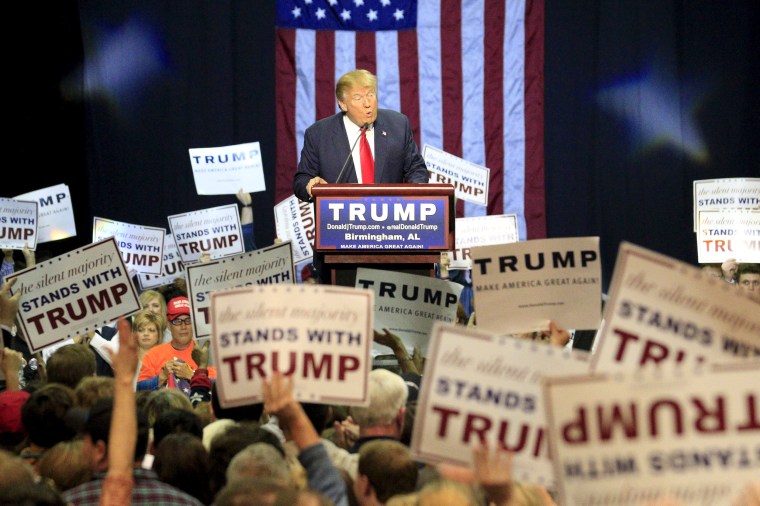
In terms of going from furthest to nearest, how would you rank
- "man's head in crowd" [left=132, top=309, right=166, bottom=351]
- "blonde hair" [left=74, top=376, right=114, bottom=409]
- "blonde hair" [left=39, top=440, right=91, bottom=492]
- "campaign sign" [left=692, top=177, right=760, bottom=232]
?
"campaign sign" [left=692, top=177, right=760, bottom=232] < "man's head in crowd" [left=132, top=309, right=166, bottom=351] < "blonde hair" [left=74, top=376, right=114, bottom=409] < "blonde hair" [left=39, top=440, right=91, bottom=492]

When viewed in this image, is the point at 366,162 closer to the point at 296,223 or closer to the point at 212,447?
the point at 296,223

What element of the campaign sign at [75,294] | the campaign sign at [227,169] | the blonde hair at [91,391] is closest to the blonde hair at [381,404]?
the blonde hair at [91,391]

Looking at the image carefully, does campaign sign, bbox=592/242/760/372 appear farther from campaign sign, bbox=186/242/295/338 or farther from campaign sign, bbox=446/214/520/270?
campaign sign, bbox=446/214/520/270

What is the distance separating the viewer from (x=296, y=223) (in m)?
10.1

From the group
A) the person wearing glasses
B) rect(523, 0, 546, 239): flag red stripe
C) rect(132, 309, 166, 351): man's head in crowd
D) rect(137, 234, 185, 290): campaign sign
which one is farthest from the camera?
rect(523, 0, 546, 239): flag red stripe

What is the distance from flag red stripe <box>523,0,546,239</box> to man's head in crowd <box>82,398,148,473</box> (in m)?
9.10

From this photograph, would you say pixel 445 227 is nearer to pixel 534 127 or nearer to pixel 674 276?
pixel 674 276

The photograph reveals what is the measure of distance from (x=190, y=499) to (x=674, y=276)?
140 cm

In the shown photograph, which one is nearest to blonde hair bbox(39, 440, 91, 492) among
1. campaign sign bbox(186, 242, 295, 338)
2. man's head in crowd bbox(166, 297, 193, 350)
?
campaign sign bbox(186, 242, 295, 338)

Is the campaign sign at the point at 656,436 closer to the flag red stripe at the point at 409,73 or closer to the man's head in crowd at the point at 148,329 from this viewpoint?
the man's head in crowd at the point at 148,329

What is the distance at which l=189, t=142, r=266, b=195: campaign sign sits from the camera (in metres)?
10.6

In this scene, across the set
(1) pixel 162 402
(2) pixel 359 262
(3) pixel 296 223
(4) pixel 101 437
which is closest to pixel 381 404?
(1) pixel 162 402

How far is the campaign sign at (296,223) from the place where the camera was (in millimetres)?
10008

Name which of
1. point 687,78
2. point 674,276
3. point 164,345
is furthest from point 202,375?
point 687,78
